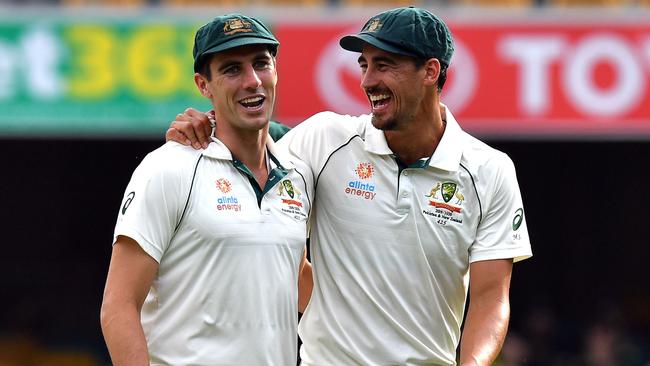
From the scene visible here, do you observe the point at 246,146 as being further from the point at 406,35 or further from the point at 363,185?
the point at 406,35

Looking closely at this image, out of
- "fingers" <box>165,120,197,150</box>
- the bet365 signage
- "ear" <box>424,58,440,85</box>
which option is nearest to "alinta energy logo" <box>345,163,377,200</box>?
"ear" <box>424,58,440,85</box>

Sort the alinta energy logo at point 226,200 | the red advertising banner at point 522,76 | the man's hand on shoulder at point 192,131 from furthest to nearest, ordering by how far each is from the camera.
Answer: the red advertising banner at point 522,76 → the man's hand on shoulder at point 192,131 → the alinta energy logo at point 226,200

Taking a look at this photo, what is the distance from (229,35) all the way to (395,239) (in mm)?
820

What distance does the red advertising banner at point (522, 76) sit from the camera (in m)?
8.23

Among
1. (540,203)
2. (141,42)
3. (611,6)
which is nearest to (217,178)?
(141,42)

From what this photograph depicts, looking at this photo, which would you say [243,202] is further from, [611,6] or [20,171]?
[20,171]

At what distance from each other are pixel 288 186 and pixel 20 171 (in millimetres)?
8619

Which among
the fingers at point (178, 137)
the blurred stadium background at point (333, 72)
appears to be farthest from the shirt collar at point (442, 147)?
the blurred stadium background at point (333, 72)

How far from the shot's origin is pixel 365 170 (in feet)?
13.6

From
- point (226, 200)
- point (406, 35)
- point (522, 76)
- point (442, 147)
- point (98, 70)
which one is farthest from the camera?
point (522, 76)

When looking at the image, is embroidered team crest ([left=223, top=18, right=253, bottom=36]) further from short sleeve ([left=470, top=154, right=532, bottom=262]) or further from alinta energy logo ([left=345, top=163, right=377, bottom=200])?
short sleeve ([left=470, top=154, right=532, bottom=262])

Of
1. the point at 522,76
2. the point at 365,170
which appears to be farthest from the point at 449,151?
the point at 522,76

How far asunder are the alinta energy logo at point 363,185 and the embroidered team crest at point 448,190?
0.21 m

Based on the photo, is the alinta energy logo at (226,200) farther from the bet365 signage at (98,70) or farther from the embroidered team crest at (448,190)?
the bet365 signage at (98,70)
